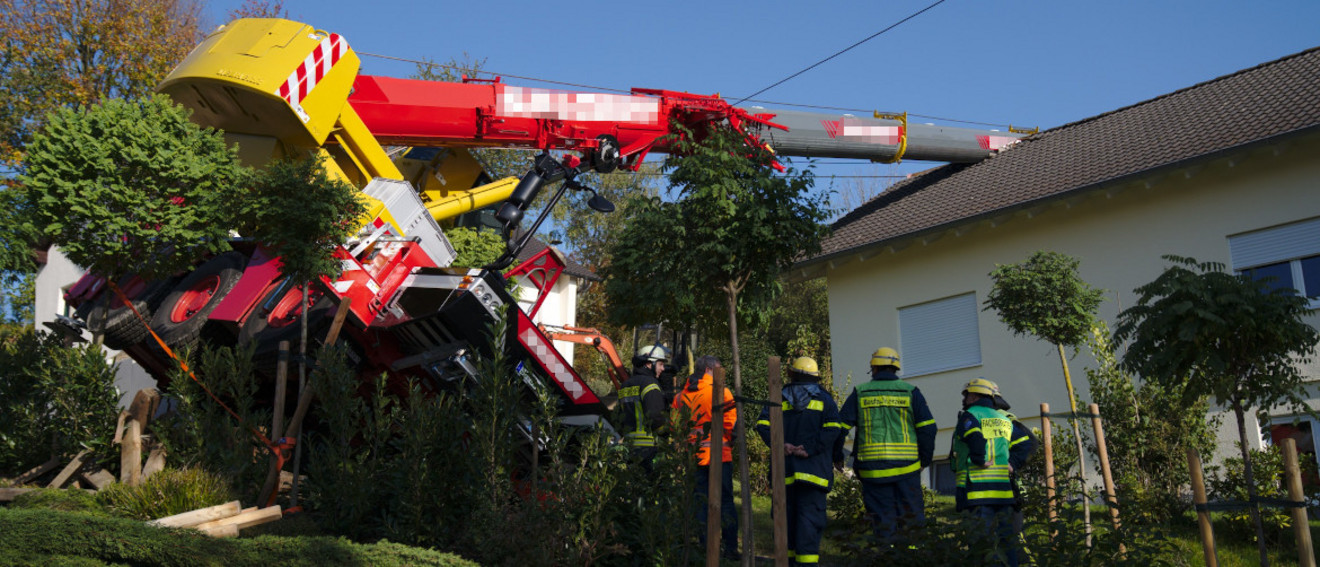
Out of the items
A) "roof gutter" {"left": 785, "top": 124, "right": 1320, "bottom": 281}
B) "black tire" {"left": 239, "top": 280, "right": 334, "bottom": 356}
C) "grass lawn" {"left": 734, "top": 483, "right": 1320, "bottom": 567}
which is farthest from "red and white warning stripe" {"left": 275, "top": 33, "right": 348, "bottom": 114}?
"grass lawn" {"left": 734, "top": 483, "right": 1320, "bottom": 567}

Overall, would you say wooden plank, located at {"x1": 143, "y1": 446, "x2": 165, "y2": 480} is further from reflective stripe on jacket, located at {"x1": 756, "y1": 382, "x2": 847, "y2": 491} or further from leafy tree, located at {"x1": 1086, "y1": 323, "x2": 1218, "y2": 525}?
leafy tree, located at {"x1": 1086, "y1": 323, "x2": 1218, "y2": 525}

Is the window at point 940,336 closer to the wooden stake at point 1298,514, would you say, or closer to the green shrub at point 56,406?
the wooden stake at point 1298,514

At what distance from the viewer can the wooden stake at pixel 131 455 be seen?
26.5ft

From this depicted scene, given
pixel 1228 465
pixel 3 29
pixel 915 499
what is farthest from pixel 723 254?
pixel 3 29

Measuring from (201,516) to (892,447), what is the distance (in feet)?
15.7

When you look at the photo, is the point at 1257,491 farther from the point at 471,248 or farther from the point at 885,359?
the point at 471,248

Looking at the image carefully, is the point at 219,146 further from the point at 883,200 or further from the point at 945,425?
the point at 883,200

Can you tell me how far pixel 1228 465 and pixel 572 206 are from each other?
25518 millimetres

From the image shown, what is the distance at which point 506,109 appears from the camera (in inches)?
456

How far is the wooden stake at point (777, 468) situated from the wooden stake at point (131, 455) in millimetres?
4929

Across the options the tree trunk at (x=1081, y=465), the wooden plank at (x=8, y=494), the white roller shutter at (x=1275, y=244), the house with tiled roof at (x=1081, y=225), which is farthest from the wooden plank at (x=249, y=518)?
the white roller shutter at (x=1275, y=244)

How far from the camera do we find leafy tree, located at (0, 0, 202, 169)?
24.1m

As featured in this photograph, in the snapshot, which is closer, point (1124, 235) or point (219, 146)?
point (219, 146)

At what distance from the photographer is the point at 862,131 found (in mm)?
18656
